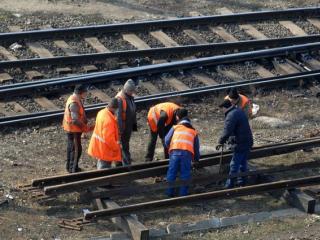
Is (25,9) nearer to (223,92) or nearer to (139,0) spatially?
(139,0)

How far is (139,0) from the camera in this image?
81.2 feet

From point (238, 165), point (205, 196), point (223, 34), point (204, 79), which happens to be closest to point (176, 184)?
point (205, 196)

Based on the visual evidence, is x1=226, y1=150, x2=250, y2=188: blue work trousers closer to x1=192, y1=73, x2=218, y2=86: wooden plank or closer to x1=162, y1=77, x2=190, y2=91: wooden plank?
x1=162, y1=77, x2=190, y2=91: wooden plank

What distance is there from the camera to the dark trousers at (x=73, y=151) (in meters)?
16.2

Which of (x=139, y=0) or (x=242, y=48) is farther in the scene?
(x=139, y=0)

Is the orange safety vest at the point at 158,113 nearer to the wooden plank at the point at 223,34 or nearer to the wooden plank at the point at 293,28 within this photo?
the wooden plank at the point at 223,34

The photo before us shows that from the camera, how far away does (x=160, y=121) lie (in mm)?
16375

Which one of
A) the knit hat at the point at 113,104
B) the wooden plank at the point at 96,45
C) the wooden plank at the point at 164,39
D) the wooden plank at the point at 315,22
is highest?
the knit hat at the point at 113,104

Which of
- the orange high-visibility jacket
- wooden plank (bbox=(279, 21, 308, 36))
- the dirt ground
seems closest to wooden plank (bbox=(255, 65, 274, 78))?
the dirt ground

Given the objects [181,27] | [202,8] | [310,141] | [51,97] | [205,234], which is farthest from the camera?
[202,8]

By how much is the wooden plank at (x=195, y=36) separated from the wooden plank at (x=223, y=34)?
0.48 metres

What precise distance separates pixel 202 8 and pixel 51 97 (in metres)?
6.34

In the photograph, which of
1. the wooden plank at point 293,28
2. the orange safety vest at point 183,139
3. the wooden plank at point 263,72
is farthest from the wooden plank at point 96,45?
the orange safety vest at point 183,139

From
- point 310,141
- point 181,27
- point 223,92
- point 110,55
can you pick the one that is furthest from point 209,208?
point 181,27
